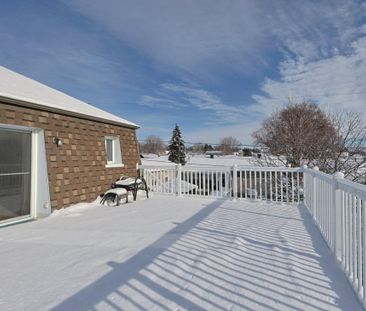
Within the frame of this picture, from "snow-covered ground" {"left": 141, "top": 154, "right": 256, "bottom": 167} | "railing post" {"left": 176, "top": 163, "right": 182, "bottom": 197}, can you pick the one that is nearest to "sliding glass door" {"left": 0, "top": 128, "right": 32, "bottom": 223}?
"railing post" {"left": 176, "top": 163, "right": 182, "bottom": 197}

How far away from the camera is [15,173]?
5.72 m

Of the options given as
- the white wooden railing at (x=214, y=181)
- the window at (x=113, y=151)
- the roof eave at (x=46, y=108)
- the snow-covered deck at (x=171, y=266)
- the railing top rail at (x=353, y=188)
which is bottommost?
the snow-covered deck at (x=171, y=266)

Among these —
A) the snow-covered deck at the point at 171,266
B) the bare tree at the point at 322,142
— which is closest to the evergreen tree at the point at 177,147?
the bare tree at the point at 322,142

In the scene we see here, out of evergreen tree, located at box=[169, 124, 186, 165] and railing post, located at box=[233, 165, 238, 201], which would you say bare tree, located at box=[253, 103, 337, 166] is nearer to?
railing post, located at box=[233, 165, 238, 201]

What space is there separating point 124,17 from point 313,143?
818 centimetres

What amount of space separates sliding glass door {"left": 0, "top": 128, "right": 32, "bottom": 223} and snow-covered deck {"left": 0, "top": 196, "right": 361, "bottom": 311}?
0.44 meters

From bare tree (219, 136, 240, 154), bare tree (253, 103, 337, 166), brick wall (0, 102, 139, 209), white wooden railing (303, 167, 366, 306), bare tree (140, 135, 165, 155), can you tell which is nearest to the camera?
white wooden railing (303, 167, 366, 306)

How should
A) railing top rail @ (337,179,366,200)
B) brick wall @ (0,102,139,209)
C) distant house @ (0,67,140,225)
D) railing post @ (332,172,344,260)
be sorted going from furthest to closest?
brick wall @ (0,102,139,209), distant house @ (0,67,140,225), railing post @ (332,172,344,260), railing top rail @ (337,179,366,200)

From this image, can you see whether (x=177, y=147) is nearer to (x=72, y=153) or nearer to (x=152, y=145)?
(x=152, y=145)

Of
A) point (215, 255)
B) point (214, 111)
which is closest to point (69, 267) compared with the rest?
point (215, 255)

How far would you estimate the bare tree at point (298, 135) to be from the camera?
39.3 feet

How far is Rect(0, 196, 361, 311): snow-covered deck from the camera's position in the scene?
8.03 feet

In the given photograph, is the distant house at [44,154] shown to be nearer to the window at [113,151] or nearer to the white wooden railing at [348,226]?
the window at [113,151]

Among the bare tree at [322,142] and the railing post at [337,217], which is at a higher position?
the bare tree at [322,142]
